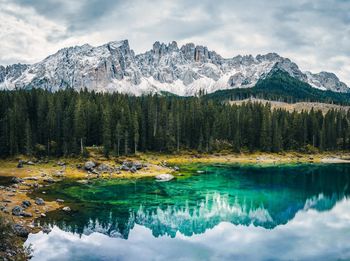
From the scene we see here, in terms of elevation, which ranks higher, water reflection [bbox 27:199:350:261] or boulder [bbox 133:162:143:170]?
boulder [bbox 133:162:143:170]

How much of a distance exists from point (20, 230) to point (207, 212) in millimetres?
28946

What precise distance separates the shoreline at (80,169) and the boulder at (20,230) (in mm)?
1206

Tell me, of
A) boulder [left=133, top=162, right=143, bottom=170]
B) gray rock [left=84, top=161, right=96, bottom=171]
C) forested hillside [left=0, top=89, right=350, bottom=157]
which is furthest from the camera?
forested hillside [left=0, top=89, right=350, bottom=157]

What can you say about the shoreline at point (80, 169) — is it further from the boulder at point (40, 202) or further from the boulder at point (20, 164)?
the boulder at point (20, 164)

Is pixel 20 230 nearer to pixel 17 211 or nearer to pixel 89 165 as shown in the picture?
pixel 17 211

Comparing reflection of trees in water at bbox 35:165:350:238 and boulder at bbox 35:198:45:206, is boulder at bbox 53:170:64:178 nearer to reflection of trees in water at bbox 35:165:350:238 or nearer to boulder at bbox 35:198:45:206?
boulder at bbox 35:198:45:206

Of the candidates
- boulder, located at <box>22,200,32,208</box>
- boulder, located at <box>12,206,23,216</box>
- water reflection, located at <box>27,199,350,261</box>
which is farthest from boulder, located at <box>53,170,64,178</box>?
water reflection, located at <box>27,199,350,261</box>

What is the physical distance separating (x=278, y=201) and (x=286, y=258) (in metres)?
29.5

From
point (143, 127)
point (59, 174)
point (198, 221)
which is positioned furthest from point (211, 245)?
point (143, 127)

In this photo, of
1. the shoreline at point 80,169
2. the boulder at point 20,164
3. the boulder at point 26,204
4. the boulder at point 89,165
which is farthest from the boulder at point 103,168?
the boulder at point 26,204

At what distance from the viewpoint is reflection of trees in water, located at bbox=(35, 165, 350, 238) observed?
5056cm

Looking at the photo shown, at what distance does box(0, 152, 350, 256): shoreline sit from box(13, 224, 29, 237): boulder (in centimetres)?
121

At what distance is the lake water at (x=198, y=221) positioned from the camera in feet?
139

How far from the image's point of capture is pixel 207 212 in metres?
60.6
